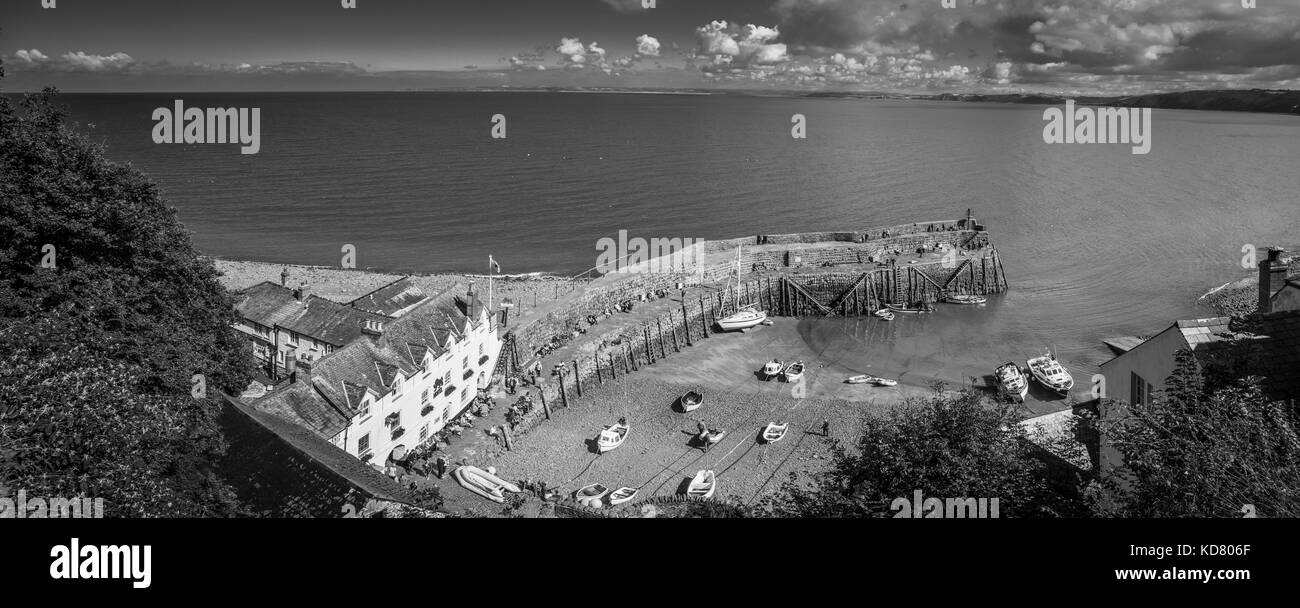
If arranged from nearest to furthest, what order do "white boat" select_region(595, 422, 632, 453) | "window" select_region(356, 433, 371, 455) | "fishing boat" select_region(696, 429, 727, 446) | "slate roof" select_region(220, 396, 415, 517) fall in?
"slate roof" select_region(220, 396, 415, 517), "window" select_region(356, 433, 371, 455), "white boat" select_region(595, 422, 632, 453), "fishing boat" select_region(696, 429, 727, 446)

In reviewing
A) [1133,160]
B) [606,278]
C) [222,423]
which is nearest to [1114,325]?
[606,278]

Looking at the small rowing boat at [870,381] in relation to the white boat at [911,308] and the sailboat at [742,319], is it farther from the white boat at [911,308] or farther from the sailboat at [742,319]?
the white boat at [911,308]

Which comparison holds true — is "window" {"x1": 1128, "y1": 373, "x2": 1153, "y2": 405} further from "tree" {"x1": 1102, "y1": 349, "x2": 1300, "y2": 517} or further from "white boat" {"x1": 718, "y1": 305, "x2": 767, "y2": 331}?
"white boat" {"x1": 718, "y1": 305, "x2": 767, "y2": 331}

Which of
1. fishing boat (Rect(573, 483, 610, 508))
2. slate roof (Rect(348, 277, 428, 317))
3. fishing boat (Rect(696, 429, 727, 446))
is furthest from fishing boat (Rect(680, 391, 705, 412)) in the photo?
slate roof (Rect(348, 277, 428, 317))

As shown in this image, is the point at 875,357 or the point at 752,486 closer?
the point at 752,486

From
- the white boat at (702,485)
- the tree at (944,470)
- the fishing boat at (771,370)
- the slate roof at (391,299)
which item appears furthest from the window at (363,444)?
the fishing boat at (771,370)
